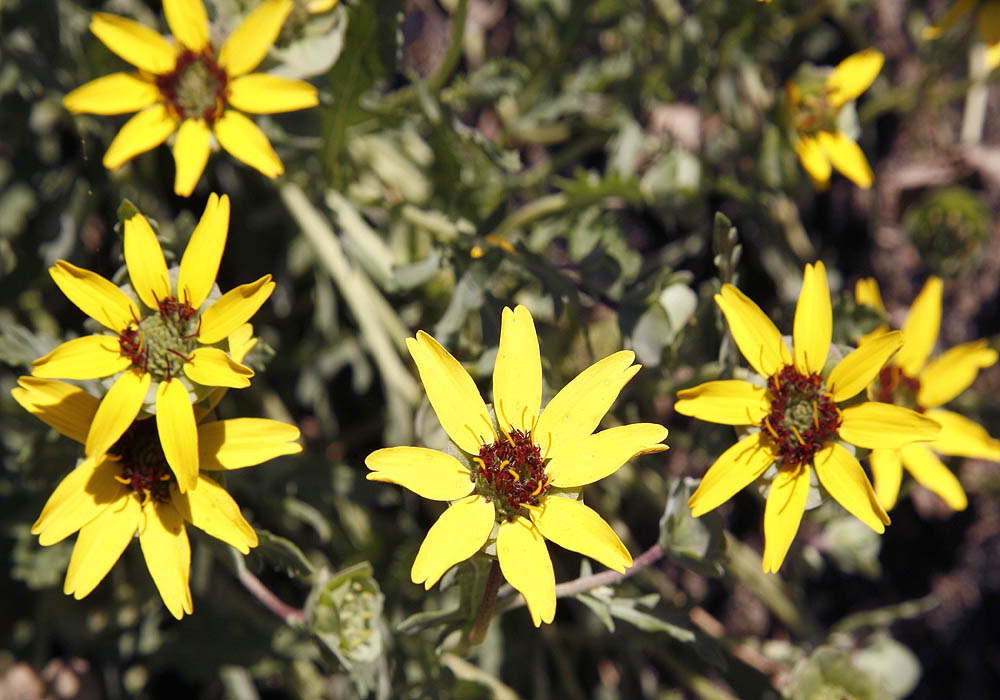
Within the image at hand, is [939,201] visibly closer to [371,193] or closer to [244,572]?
[371,193]

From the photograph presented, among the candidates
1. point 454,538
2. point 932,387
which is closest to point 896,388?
point 932,387

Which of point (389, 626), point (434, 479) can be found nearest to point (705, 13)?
point (434, 479)

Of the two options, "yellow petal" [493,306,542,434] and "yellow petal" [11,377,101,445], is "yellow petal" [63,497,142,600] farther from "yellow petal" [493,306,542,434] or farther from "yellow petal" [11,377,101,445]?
"yellow petal" [493,306,542,434]

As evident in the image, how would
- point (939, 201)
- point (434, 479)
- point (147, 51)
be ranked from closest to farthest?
point (434, 479) < point (147, 51) < point (939, 201)

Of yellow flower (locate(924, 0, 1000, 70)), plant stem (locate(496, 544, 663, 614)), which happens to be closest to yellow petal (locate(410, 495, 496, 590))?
plant stem (locate(496, 544, 663, 614))

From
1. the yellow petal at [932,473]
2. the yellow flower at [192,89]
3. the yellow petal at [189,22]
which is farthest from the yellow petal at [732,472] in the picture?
the yellow petal at [189,22]

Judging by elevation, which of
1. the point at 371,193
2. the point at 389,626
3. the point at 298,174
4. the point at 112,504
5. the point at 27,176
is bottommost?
the point at 389,626

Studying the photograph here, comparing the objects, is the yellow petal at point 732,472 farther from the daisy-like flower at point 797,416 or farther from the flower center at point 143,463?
the flower center at point 143,463

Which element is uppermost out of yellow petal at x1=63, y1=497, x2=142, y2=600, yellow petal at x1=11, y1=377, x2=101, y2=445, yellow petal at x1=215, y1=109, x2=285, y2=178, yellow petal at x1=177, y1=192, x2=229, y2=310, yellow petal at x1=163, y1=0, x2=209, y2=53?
yellow petal at x1=163, y1=0, x2=209, y2=53
